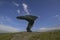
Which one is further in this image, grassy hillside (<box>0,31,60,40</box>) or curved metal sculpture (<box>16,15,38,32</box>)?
curved metal sculpture (<box>16,15,38,32</box>)

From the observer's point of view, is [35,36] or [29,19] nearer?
[35,36]

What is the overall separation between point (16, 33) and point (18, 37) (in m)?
0.71

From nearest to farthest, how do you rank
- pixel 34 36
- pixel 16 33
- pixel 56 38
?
pixel 56 38 < pixel 34 36 < pixel 16 33

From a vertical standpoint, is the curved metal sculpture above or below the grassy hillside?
above

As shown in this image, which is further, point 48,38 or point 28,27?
point 28,27

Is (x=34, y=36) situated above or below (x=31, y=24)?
below

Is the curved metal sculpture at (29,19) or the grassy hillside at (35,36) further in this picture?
the curved metal sculpture at (29,19)

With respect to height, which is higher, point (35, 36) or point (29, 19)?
point (29, 19)

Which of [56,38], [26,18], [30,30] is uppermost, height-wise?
[26,18]

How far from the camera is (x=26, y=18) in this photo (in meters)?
15.8

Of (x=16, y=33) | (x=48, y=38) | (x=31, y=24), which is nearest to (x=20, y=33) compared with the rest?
(x=16, y=33)

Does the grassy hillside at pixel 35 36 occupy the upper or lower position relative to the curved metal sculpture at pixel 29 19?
lower

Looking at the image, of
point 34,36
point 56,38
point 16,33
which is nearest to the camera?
point 56,38

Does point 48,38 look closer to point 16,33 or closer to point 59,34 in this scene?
point 59,34
